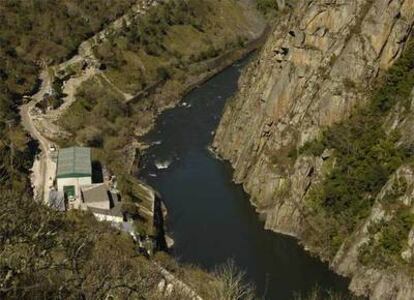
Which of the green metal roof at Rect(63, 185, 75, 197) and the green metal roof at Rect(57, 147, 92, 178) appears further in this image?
the green metal roof at Rect(57, 147, 92, 178)

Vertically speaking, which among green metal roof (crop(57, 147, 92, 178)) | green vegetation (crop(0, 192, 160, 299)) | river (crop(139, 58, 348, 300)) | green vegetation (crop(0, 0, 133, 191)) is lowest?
river (crop(139, 58, 348, 300))

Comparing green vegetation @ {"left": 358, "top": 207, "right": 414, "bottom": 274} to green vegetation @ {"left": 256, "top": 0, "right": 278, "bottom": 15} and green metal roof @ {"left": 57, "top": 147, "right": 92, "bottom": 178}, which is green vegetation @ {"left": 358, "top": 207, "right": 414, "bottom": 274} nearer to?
green metal roof @ {"left": 57, "top": 147, "right": 92, "bottom": 178}

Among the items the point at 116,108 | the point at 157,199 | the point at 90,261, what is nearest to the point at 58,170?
the point at 157,199

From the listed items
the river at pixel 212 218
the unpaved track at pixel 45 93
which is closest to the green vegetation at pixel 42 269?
the unpaved track at pixel 45 93

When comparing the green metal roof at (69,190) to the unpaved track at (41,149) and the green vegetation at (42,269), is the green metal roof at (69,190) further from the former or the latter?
the green vegetation at (42,269)

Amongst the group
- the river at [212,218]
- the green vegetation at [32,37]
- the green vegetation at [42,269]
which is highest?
the green vegetation at [32,37]

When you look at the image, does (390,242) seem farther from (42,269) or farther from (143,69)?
(143,69)

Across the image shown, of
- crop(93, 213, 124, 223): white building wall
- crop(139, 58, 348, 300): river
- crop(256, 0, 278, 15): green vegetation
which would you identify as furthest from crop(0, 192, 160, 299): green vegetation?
crop(256, 0, 278, 15): green vegetation
